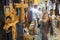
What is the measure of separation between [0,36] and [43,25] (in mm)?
427

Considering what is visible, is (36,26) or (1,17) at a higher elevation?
(1,17)

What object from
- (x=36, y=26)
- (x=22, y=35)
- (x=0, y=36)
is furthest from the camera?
(x=36, y=26)

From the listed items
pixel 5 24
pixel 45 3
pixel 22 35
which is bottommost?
pixel 22 35

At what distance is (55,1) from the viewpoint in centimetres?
133

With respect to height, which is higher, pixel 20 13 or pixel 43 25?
pixel 20 13

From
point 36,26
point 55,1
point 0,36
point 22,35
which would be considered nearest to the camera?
point 0,36

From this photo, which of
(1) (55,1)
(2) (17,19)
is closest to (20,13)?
(2) (17,19)

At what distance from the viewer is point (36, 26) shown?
1210 mm

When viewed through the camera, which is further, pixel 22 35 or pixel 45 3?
pixel 45 3

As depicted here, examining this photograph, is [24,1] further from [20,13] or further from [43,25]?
[43,25]

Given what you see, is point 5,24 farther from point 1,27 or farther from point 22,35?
point 22,35

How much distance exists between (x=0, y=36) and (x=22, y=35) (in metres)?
0.18

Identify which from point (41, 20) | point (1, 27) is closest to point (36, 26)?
point (41, 20)

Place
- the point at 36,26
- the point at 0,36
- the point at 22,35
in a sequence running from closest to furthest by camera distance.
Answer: the point at 0,36, the point at 22,35, the point at 36,26
